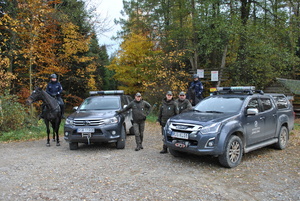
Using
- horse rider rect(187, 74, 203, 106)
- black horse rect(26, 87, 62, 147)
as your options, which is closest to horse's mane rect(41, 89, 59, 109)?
black horse rect(26, 87, 62, 147)

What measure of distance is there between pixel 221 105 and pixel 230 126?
122cm

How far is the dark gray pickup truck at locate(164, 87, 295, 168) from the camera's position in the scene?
6.05 metres

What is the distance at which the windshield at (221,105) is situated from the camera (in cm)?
703

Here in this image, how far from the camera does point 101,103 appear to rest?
9.43 metres

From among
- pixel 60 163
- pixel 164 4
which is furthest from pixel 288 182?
pixel 164 4

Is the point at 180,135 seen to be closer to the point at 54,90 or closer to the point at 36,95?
the point at 36,95

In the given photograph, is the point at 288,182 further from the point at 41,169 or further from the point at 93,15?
the point at 93,15

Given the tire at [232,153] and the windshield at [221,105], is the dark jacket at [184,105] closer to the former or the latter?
the windshield at [221,105]

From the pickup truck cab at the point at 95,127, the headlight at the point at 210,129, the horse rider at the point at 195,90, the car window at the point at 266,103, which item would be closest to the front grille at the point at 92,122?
the pickup truck cab at the point at 95,127

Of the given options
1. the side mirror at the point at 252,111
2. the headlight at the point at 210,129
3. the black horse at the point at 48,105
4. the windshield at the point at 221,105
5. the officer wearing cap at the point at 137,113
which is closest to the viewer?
the headlight at the point at 210,129

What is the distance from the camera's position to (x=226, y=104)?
23.9 ft

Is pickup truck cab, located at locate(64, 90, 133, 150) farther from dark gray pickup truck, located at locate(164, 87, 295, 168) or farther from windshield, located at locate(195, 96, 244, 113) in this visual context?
windshield, located at locate(195, 96, 244, 113)

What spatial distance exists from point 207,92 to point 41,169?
17.4m

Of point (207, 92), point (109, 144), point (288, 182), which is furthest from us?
point (207, 92)
